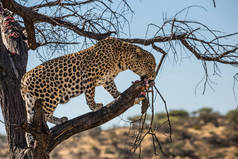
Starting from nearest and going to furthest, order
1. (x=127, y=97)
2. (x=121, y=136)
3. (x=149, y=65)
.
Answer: (x=127, y=97) < (x=149, y=65) < (x=121, y=136)

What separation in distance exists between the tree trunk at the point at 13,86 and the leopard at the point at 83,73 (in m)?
0.55

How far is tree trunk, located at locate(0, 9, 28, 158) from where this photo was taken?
5887 millimetres

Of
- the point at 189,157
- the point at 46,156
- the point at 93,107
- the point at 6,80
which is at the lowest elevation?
the point at 189,157

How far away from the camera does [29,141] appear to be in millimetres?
5414

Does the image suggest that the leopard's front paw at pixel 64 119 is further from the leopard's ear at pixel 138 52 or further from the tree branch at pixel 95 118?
the leopard's ear at pixel 138 52

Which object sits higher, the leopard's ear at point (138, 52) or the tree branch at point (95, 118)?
the leopard's ear at point (138, 52)

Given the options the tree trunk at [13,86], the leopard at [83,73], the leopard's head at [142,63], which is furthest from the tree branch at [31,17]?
the leopard's head at [142,63]

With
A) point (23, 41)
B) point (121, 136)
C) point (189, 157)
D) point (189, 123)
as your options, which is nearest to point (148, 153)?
point (189, 157)

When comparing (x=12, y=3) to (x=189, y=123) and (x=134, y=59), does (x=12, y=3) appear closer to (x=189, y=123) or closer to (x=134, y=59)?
(x=134, y=59)

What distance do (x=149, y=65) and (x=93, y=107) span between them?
114 centimetres

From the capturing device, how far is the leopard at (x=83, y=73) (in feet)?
17.7

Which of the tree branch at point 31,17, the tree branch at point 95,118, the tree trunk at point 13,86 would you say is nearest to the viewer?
the tree branch at point 95,118

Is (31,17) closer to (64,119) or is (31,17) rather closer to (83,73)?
(83,73)

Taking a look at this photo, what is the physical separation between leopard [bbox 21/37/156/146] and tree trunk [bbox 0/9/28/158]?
55cm
